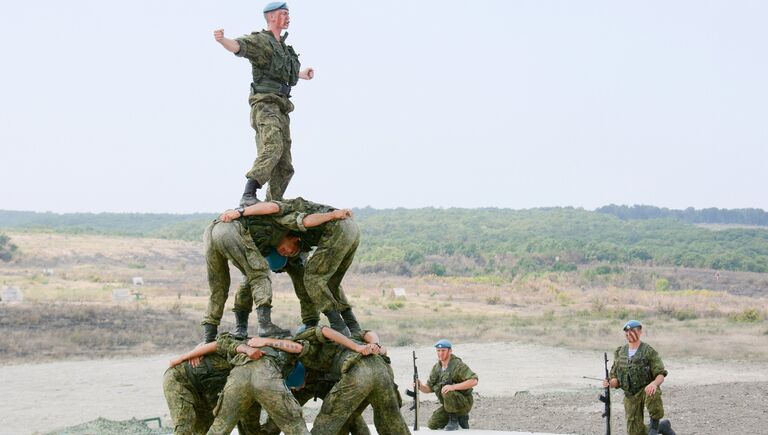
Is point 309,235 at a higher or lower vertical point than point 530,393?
higher

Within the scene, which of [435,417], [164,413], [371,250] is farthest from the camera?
[371,250]

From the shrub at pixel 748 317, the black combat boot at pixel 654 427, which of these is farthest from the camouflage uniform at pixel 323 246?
the shrub at pixel 748 317

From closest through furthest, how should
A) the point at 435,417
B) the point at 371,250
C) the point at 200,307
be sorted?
the point at 435,417
the point at 200,307
the point at 371,250

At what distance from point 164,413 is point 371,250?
6267cm

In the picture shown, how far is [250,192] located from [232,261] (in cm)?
83

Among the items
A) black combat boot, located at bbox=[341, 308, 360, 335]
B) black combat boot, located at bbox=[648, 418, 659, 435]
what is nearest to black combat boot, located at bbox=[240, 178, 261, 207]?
black combat boot, located at bbox=[341, 308, 360, 335]

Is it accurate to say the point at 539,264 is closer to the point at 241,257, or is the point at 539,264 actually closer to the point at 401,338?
the point at 401,338

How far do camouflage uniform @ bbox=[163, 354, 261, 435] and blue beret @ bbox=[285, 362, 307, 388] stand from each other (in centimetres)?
42

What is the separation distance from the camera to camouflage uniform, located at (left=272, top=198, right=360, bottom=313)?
10.8 metres

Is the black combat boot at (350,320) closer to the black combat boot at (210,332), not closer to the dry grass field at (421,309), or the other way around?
the black combat boot at (210,332)

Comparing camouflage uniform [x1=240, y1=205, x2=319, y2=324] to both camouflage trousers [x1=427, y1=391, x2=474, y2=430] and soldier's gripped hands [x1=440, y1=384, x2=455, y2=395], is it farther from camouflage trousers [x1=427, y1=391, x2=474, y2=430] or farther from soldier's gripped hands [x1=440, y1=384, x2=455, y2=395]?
camouflage trousers [x1=427, y1=391, x2=474, y2=430]

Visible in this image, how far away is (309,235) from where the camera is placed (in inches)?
440

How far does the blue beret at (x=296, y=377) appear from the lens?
35.9ft

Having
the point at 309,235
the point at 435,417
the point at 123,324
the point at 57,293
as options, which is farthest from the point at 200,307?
the point at 309,235
